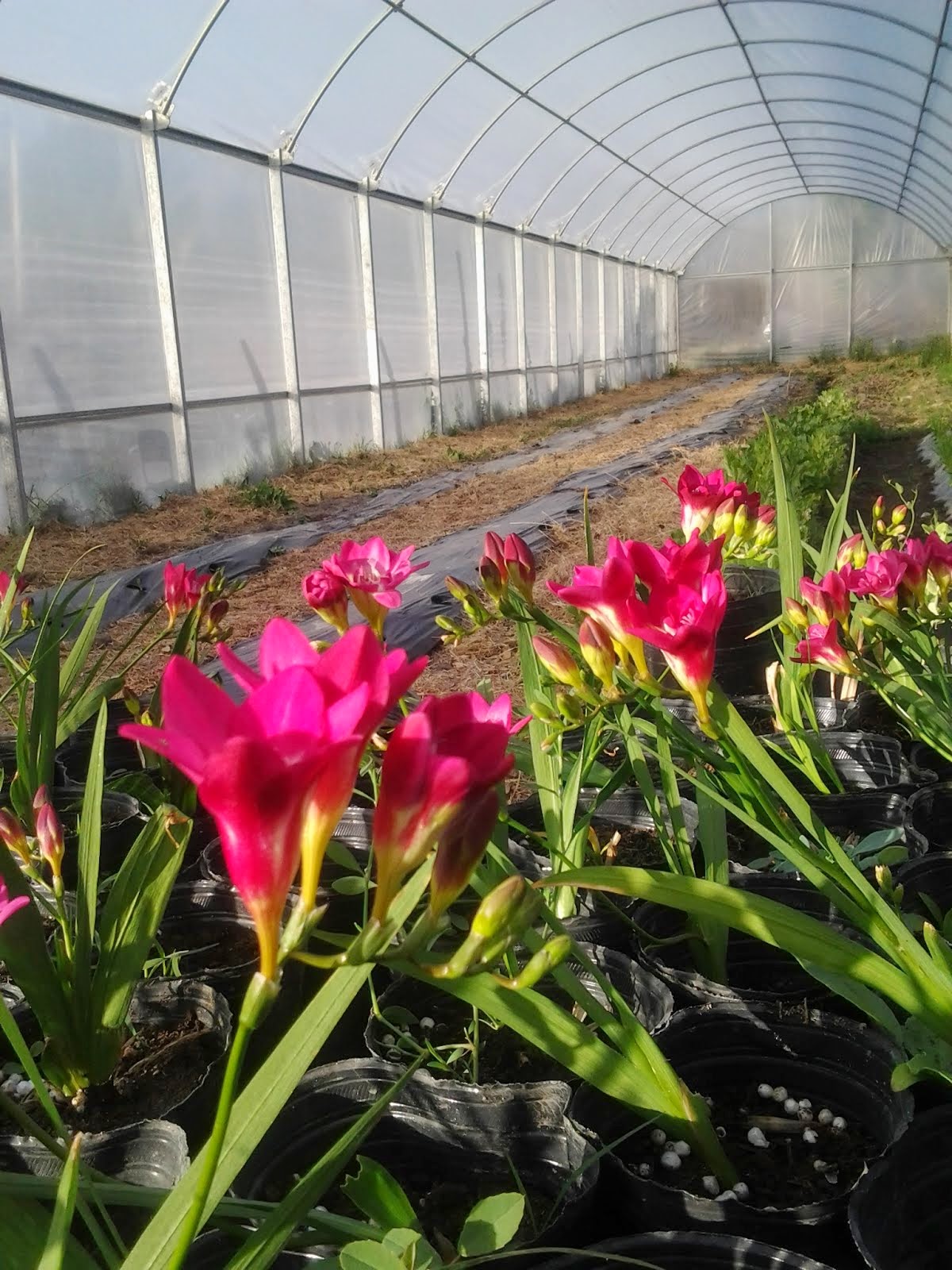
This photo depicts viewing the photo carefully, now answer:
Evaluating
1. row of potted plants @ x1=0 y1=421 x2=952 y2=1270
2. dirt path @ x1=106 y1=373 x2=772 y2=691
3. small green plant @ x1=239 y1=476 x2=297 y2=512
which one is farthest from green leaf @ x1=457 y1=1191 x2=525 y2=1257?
small green plant @ x1=239 y1=476 x2=297 y2=512

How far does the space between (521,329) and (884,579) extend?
12.4 metres

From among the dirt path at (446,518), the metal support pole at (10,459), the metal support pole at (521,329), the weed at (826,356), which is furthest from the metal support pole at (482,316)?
the weed at (826,356)

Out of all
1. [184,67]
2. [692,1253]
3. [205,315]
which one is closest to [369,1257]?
[692,1253]

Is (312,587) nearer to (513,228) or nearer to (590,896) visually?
(590,896)

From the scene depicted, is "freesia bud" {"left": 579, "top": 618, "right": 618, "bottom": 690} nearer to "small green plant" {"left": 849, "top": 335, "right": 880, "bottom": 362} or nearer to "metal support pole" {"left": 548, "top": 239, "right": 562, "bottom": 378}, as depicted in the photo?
"metal support pole" {"left": 548, "top": 239, "right": 562, "bottom": 378}

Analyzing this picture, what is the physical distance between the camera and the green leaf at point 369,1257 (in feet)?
2.18

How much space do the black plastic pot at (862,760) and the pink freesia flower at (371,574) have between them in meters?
1.05

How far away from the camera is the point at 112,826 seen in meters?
1.99

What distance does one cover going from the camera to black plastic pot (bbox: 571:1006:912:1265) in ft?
3.24

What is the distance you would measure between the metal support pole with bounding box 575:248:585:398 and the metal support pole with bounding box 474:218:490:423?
3273 millimetres

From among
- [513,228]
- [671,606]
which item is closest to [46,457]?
[671,606]

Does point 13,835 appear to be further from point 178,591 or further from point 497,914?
point 497,914

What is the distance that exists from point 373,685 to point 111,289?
23.5 feet

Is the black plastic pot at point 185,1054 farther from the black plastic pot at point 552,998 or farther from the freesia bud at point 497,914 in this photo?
the freesia bud at point 497,914
